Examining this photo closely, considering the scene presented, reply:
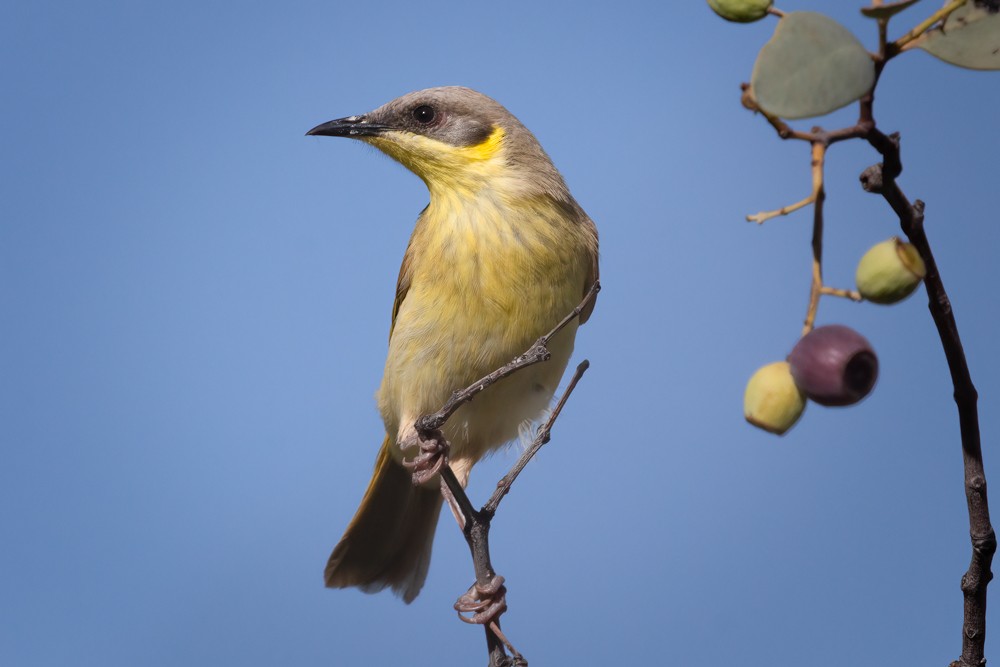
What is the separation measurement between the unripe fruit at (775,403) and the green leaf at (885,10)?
0.44 metres

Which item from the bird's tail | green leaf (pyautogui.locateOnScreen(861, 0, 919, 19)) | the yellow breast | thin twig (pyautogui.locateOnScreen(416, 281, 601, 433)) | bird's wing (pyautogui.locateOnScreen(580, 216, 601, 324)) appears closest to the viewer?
green leaf (pyautogui.locateOnScreen(861, 0, 919, 19))

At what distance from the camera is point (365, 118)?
3.24 meters

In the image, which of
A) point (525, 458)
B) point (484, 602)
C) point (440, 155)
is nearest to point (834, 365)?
point (525, 458)

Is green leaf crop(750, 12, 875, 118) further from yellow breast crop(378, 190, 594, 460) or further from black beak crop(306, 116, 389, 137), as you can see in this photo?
black beak crop(306, 116, 389, 137)

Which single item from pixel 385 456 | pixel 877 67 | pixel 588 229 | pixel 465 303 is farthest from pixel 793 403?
pixel 385 456

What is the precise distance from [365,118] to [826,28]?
2277 millimetres

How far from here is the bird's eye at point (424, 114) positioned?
324 centimetres

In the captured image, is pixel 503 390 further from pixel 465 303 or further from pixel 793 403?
pixel 793 403

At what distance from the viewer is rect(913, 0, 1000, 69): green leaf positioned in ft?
3.75

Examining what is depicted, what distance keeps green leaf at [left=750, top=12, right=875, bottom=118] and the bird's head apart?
2032 millimetres

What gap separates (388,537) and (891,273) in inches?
115

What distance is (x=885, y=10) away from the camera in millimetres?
1065

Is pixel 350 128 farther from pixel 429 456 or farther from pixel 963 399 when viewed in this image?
pixel 963 399

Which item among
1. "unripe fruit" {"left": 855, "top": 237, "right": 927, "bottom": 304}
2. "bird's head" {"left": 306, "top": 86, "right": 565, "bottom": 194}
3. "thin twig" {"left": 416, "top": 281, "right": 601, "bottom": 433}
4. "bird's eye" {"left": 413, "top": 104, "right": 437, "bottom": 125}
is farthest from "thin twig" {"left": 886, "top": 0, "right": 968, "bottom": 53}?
"bird's eye" {"left": 413, "top": 104, "right": 437, "bottom": 125}
